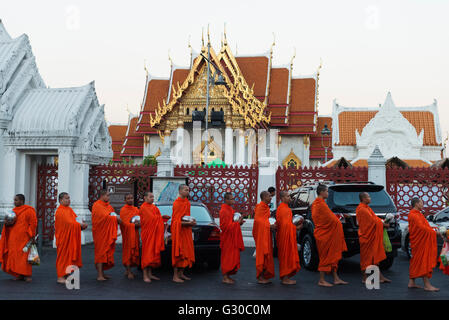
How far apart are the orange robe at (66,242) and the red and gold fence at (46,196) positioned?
5.32 meters

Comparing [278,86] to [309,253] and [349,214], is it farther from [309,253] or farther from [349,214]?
[349,214]

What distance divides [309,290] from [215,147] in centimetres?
2605

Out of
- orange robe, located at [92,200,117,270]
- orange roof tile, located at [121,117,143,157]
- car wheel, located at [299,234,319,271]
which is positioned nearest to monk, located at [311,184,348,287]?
car wheel, located at [299,234,319,271]

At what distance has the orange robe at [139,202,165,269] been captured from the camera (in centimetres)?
720

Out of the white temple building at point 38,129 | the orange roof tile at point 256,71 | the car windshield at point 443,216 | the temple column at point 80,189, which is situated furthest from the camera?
the orange roof tile at point 256,71

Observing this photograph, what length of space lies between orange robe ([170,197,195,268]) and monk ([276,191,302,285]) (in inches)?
50.9

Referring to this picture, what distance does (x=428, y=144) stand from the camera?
31.7 metres

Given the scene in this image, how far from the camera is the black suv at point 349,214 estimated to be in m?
8.18

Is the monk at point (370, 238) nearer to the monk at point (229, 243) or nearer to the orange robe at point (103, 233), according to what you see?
the monk at point (229, 243)

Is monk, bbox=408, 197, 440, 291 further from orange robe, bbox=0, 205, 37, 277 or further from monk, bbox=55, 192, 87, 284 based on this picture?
orange robe, bbox=0, 205, 37, 277

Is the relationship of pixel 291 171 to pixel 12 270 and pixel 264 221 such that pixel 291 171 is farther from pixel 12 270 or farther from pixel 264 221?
pixel 12 270

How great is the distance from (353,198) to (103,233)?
4.15 meters

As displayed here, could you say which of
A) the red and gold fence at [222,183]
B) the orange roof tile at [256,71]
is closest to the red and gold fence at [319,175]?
the red and gold fence at [222,183]
